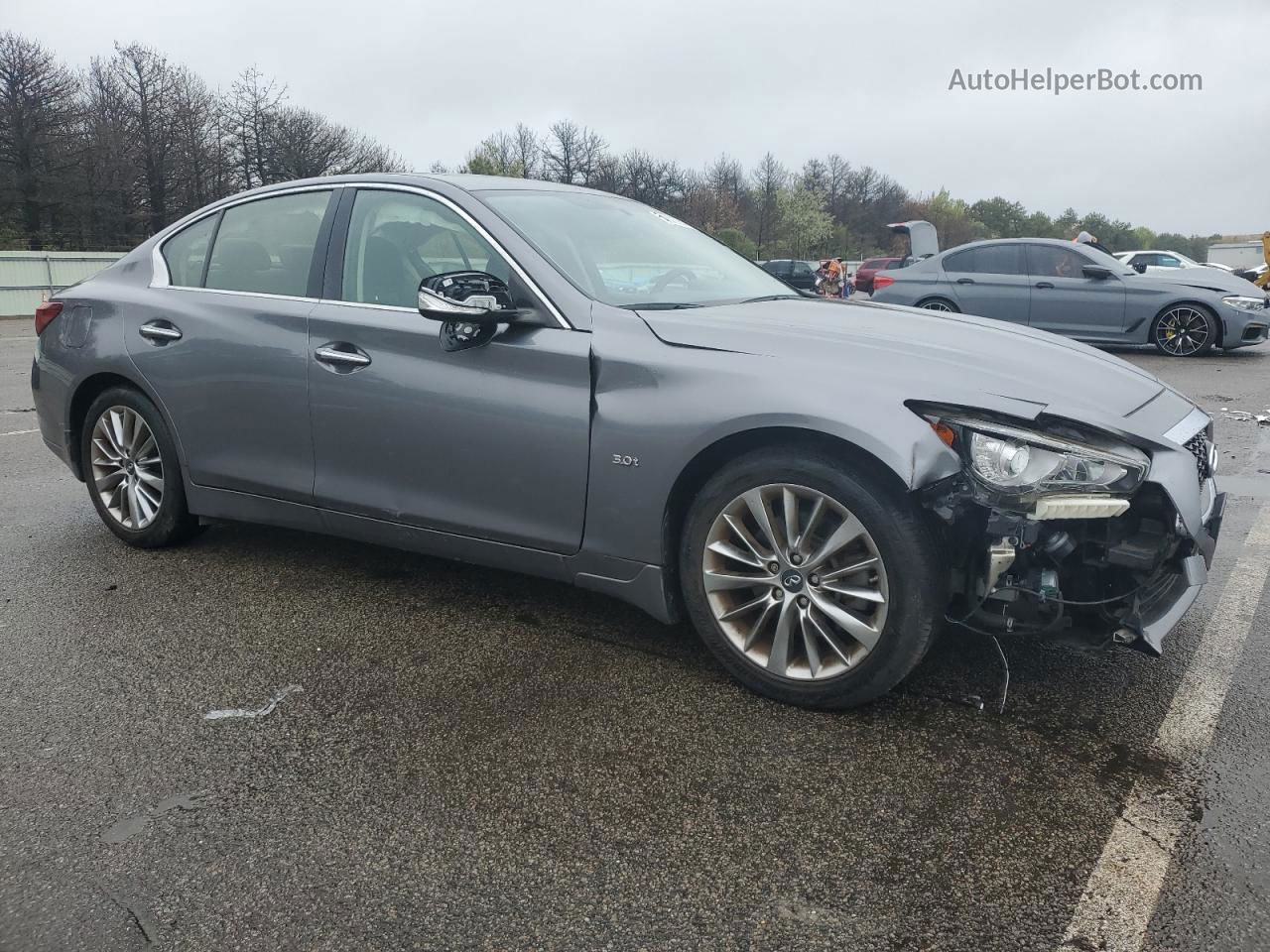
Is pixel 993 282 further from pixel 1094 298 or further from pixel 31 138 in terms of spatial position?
pixel 31 138

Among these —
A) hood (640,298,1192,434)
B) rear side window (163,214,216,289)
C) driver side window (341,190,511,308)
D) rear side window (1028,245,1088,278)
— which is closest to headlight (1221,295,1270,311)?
rear side window (1028,245,1088,278)

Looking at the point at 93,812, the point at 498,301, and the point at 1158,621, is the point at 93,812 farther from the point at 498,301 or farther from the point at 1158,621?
the point at 1158,621

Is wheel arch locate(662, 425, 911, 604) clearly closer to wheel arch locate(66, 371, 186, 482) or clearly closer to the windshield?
the windshield

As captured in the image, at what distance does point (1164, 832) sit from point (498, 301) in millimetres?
2434

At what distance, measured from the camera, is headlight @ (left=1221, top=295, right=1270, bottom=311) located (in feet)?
42.7

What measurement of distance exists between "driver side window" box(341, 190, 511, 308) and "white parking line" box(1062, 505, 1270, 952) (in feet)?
8.44

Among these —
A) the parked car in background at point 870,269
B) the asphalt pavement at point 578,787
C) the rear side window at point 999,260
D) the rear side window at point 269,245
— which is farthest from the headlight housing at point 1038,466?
the parked car in background at point 870,269

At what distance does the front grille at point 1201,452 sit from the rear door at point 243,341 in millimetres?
3030

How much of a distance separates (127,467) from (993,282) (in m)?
11.0

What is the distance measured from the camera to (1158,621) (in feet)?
9.21

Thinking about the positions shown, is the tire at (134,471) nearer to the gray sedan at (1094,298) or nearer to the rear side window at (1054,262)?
the gray sedan at (1094,298)

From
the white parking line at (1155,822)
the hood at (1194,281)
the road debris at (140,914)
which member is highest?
the hood at (1194,281)

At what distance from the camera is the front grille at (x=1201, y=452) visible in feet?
10.1

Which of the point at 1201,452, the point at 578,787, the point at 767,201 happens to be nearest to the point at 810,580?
the point at 578,787
